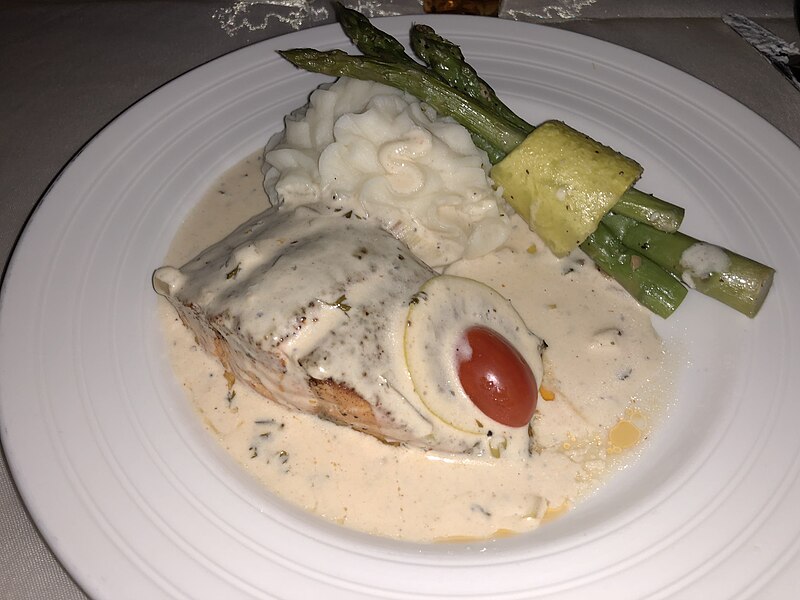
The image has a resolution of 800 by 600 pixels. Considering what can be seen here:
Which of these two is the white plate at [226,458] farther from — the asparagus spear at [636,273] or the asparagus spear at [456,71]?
the asparagus spear at [456,71]

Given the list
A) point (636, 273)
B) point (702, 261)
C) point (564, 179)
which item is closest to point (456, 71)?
point (564, 179)

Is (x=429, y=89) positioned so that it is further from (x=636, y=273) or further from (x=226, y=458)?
(x=226, y=458)

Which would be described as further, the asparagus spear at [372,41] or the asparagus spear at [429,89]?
the asparagus spear at [372,41]

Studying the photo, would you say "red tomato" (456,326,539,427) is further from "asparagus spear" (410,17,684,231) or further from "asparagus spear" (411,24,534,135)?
"asparagus spear" (411,24,534,135)

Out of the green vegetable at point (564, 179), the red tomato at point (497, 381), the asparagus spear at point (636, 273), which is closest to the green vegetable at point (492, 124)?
the asparagus spear at point (636, 273)

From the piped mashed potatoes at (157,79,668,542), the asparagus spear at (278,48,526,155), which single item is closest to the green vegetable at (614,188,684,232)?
the piped mashed potatoes at (157,79,668,542)

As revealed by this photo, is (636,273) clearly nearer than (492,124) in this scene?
Yes
